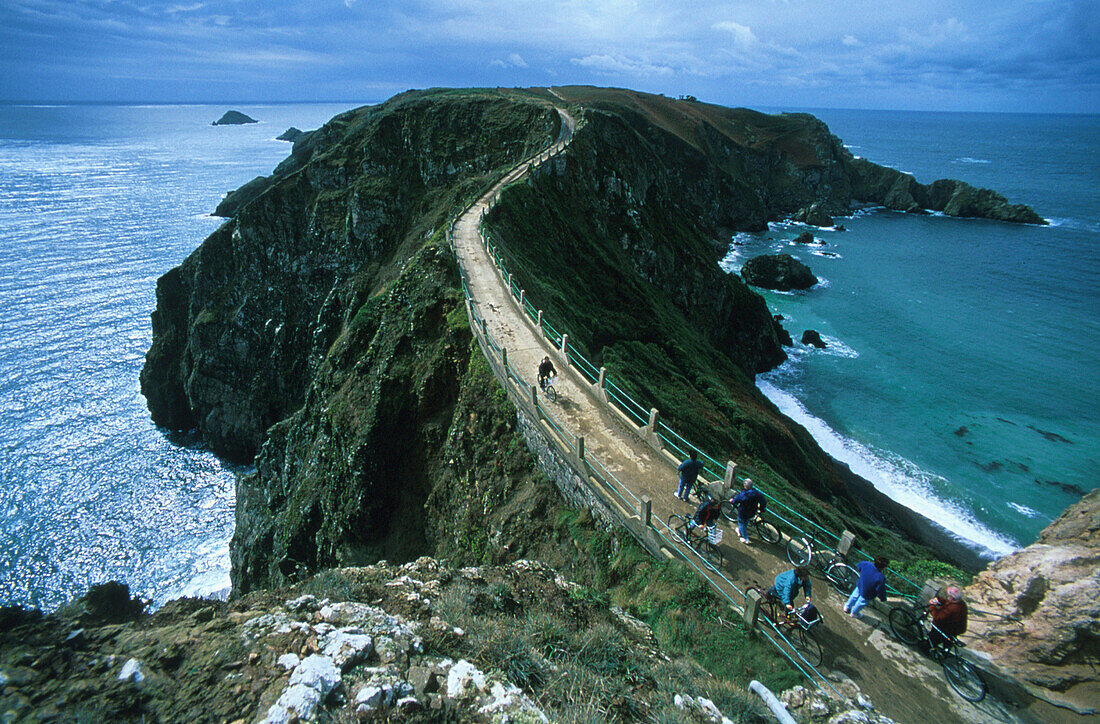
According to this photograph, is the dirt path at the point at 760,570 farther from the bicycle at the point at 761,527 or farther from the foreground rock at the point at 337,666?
the foreground rock at the point at 337,666

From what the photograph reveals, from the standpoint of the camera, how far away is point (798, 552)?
12422 mm

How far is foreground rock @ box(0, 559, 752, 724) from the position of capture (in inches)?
297

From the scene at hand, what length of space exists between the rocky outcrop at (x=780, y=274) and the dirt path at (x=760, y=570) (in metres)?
66.0

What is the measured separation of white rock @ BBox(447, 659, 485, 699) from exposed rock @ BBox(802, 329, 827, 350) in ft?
208

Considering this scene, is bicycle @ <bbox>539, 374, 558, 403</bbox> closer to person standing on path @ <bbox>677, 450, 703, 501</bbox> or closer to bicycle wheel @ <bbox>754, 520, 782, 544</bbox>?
person standing on path @ <bbox>677, 450, 703, 501</bbox>

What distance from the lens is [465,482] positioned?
63.6 feet

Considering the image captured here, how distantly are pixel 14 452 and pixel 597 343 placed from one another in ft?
175

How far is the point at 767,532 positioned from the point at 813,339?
184 feet

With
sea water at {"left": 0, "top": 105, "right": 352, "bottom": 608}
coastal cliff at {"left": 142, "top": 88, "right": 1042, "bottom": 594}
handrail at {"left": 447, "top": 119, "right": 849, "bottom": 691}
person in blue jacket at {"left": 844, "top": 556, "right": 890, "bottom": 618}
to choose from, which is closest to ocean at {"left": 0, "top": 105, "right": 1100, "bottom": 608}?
sea water at {"left": 0, "top": 105, "right": 352, "bottom": 608}

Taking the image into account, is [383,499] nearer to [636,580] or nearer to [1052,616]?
[636,580]

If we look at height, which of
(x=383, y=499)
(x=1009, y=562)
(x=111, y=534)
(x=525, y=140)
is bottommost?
(x=111, y=534)

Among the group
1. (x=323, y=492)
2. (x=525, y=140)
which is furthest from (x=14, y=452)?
(x=525, y=140)

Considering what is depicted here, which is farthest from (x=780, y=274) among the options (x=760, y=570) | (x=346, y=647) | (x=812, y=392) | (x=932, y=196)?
(x=932, y=196)

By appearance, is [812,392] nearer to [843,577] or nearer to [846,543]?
[846,543]
